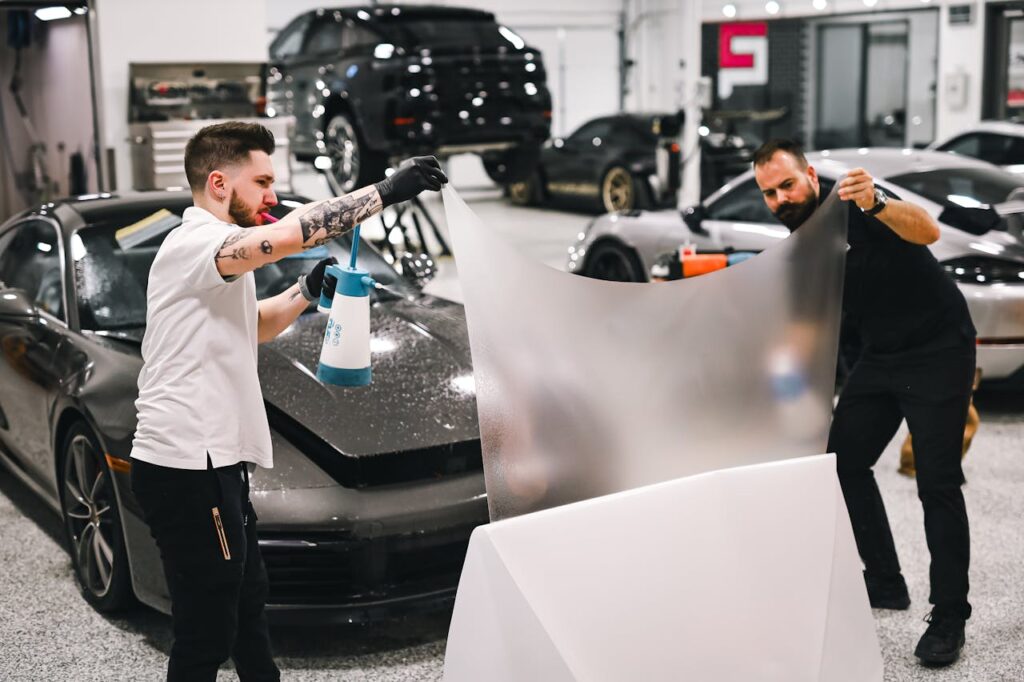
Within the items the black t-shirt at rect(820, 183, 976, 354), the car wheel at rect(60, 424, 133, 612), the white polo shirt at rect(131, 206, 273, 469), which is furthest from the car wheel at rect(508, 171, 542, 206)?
the white polo shirt at rect(131, 206, 273, 469)

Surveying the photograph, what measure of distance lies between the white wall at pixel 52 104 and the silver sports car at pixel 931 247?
408 centimetres

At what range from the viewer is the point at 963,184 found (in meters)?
7.69

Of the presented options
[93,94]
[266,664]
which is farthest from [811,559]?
[93,94]

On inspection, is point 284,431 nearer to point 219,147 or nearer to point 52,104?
point 219,147

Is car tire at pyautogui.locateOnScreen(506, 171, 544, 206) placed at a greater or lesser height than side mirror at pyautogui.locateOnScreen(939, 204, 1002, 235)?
lesser

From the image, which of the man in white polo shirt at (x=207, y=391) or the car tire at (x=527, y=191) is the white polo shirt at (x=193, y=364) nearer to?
the man in white polo shirt at (x=207, y=391)

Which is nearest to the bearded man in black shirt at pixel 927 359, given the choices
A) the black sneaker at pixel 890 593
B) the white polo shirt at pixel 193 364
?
the black sneaker at pixel 890 593

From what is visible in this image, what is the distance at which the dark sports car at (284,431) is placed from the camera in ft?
12.6

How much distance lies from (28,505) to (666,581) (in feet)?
11.8

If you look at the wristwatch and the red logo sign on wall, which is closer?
the wristwatch

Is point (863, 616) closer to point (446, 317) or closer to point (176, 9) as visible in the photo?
point (446, 317)

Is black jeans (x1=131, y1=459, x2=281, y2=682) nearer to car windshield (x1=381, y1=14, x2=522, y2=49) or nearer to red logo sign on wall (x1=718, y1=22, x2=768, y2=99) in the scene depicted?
car windshield (x1=381, y1=14, x2=522, y2=49)

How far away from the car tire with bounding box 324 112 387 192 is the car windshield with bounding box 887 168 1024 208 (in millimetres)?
5486

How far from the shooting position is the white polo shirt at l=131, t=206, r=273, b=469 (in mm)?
2938
